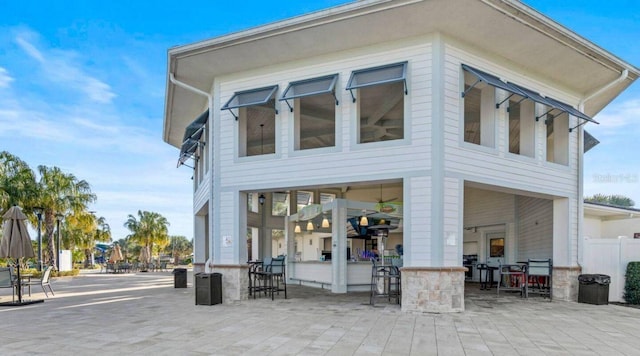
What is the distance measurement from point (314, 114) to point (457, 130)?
5.22m

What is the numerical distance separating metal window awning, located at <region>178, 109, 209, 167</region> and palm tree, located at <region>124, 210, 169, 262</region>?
25246 mm

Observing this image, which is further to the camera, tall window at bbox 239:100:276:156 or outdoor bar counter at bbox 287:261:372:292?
outdoor bar counter at bbox 287:261:372:292

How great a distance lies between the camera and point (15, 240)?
30.8 ft

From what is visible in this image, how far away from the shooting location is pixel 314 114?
12156 millimetres

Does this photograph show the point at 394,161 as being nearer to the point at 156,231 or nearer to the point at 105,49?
the point at 105,49

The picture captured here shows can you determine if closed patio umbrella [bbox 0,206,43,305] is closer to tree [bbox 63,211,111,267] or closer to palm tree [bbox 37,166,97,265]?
palm tree [bbox 37,166,97,265]

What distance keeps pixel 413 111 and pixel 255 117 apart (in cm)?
610

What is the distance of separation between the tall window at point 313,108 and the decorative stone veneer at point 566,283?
6881mm

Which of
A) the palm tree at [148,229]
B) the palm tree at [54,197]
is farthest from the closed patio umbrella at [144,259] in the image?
the palm tree at [54,197]

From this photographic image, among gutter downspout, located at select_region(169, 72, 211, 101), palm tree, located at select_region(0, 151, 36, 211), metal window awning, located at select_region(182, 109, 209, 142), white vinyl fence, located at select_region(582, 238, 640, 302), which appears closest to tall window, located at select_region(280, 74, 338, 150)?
gutter downspout, located at select_region(169, 72, 211, 101)

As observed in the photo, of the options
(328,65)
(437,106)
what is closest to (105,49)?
(328,65)

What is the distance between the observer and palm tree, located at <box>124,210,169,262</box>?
35.0 metres

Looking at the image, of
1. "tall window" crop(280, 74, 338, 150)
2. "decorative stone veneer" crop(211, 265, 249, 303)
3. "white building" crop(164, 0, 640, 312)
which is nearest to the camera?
"white building" crop(164, 0, 640, 312)

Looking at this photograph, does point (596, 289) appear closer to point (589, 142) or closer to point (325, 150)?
point (589, 142)
